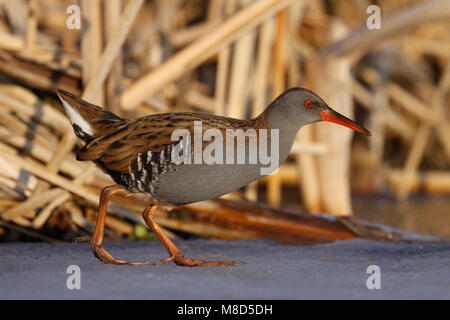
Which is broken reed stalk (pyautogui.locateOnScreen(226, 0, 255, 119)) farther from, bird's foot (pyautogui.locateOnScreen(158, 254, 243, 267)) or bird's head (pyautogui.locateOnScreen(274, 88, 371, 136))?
bird's foot (pyautogui.locateOnScreen(158, 254, 243, 267))

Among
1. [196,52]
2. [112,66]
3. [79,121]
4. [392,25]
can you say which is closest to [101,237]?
[79,121]

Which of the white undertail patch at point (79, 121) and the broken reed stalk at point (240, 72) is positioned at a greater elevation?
the broken reed stalk at point (240, 72)

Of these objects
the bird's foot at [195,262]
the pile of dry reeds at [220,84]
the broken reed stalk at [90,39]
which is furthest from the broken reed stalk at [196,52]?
the bird's foot at [195,262]

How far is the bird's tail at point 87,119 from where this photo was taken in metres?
3.37

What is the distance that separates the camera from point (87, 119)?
133 inches

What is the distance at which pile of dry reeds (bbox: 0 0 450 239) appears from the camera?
4.06 m

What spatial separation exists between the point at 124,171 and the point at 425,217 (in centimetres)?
426

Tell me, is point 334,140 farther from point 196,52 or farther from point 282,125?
point 282,125

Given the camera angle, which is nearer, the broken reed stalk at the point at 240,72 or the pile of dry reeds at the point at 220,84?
the pile of dry reeds at the point at 220,84

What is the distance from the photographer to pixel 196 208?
4.17m

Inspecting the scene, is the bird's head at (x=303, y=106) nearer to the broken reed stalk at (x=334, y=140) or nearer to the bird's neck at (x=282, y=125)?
the bird's neck at (x=282, y=125)

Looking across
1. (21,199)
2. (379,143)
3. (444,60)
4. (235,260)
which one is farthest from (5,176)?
(444,60)

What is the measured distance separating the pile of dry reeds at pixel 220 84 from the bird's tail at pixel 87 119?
56cm

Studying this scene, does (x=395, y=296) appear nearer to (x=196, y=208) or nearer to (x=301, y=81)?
(x=196, y=208)
